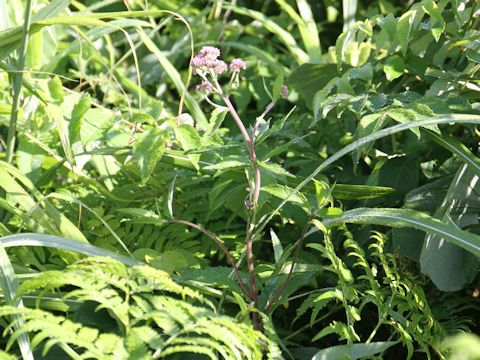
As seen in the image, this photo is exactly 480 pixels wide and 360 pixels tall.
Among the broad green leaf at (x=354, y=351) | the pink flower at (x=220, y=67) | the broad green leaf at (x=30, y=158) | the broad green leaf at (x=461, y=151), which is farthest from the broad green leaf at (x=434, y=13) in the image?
the broad green leaf at (x=30, y=158)

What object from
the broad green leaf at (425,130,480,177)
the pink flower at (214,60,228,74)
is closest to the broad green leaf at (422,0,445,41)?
the broad green leaf at (425,130,480,177)

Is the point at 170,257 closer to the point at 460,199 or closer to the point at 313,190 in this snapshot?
the point at 313,190

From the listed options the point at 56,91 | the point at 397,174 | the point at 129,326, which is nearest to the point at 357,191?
the point at 397,174

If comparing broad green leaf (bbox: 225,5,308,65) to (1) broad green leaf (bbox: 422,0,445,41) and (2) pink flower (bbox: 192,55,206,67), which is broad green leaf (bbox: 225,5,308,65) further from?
(2) pink flower (bbox: 192,55,206,67)

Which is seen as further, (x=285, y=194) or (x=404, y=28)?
(x=404, y=28)

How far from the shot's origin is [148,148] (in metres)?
0.81

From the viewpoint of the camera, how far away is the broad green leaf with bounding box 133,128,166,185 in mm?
791

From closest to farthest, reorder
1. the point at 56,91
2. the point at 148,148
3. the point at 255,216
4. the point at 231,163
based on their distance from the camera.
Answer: the point at 148,148
the point at 231,163
the point at 255,216
the point at 56,91

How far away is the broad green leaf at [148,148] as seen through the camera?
2.59 feet

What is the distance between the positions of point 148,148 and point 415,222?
1.49 ft

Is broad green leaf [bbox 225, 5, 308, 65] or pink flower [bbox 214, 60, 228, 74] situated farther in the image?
broad green leaf [bbox 225, 5, 308, 65]

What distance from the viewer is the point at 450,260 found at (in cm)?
111

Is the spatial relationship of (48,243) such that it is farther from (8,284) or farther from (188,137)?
(188,137)

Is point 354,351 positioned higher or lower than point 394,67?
lower
